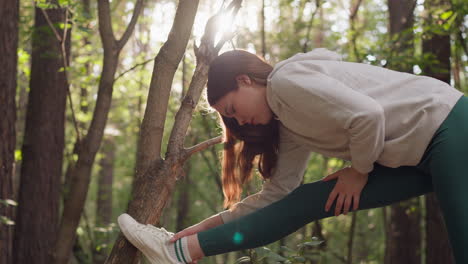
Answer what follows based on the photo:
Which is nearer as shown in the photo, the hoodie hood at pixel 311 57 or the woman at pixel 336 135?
the woman at pixel 336 135

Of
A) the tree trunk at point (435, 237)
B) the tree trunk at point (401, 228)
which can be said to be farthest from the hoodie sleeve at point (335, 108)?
the tree trunk at point (401, 228)

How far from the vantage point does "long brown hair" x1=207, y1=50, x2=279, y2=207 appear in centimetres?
231

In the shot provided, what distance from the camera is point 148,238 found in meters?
2.30

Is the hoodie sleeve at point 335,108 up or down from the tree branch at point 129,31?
down

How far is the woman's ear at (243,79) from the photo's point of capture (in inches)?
91.4

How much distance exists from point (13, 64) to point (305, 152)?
7.98 feet

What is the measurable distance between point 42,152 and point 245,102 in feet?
11.6

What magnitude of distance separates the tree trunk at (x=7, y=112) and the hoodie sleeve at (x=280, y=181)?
181 centimetres

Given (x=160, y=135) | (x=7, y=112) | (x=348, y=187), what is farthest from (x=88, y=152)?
(x=348, y=187)

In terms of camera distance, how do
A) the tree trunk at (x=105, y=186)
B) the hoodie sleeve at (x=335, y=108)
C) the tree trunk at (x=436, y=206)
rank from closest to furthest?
the hoodie sleeve at (x=335, y=108), the tree trunk at (x=436, y=206), the tree trunk at (x=105, y=186)

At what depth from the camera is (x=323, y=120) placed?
2.11 m

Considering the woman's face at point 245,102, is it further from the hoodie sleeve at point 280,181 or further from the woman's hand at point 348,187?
the woman's hand at point 348,187

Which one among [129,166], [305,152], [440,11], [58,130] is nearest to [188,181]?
[129,166]

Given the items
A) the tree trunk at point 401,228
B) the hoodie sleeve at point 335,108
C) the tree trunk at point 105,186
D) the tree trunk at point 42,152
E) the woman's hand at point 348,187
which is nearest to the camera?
the hoodie sleeve at point 335,108
